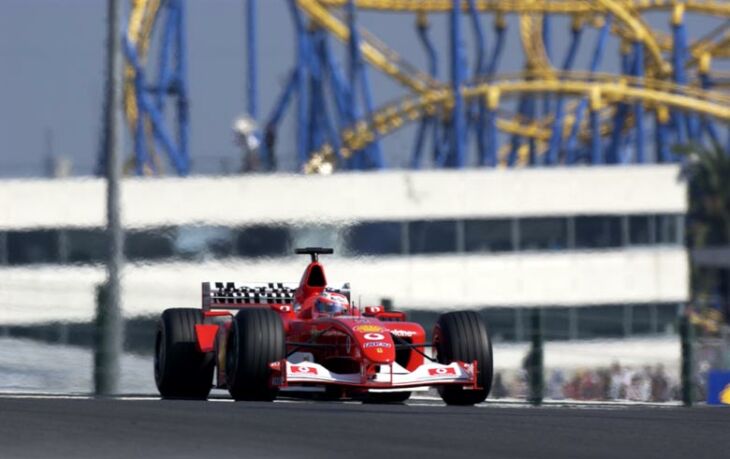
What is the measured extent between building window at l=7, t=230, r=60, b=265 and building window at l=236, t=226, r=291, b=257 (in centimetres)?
419

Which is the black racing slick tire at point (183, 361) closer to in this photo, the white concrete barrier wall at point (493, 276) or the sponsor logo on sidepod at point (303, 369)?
the sponsor logo on sidepod at point (303, 369)

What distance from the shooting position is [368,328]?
14.6 meters

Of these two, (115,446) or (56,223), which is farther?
(56,223)

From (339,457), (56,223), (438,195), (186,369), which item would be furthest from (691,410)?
(438,195)

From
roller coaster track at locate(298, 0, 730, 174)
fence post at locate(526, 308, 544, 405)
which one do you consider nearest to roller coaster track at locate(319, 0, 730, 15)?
roller coaster track at locate(298, 0, 730, 174)

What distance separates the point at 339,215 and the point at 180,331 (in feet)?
101

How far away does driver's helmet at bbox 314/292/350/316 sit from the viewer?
15.5m

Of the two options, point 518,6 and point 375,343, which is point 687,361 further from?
point 518,6

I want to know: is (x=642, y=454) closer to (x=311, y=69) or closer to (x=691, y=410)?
(x=691, y=410)

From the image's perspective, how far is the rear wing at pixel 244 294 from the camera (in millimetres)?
16531

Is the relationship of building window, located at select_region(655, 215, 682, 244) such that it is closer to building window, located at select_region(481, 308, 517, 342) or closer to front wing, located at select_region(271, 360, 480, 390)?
building window, located at select_region(481, 308, 517, 342)

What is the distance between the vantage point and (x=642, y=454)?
1031 cm

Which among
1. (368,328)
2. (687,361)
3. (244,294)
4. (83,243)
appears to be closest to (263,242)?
(83,243)

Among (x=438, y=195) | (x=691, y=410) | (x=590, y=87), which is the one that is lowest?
(x=691, y=410)
